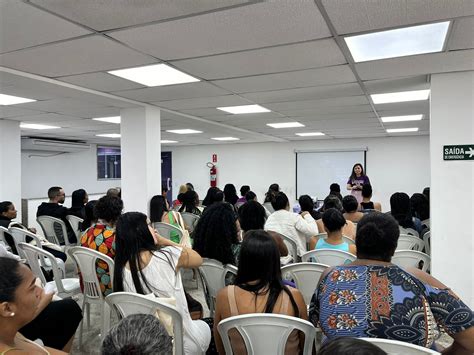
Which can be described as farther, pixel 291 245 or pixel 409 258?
pixel 291 245

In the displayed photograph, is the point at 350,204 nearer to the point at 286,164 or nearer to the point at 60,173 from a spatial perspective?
the point at 286,164

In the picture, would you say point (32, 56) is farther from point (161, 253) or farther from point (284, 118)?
point (284, 118)

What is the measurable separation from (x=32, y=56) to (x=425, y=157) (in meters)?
9.98

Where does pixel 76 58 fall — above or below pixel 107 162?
above

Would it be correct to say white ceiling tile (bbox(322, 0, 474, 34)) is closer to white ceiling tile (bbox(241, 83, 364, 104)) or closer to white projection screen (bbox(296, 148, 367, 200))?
white ceiling tile (bbox(241, 83, 364, 104))

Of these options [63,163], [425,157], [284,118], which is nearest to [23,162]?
[63,163]

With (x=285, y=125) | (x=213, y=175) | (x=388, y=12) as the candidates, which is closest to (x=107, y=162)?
(x=213, y=175)

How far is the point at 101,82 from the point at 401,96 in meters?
3.77

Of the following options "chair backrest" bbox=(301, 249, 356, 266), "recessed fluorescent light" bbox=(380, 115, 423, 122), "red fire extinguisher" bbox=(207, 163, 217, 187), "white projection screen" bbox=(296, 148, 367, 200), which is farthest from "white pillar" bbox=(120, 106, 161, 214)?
"red fire extinguisher" bbox=(207, 163, 217, 187)

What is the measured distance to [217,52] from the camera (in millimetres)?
2713

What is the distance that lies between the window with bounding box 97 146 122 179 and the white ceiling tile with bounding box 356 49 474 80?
10.1 metres

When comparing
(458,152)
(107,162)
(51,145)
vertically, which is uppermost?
(51,145)

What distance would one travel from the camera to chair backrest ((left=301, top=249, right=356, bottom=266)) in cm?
270

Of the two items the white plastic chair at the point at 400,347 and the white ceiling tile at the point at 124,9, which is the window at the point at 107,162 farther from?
the white plastic chair at the point at 400,347
